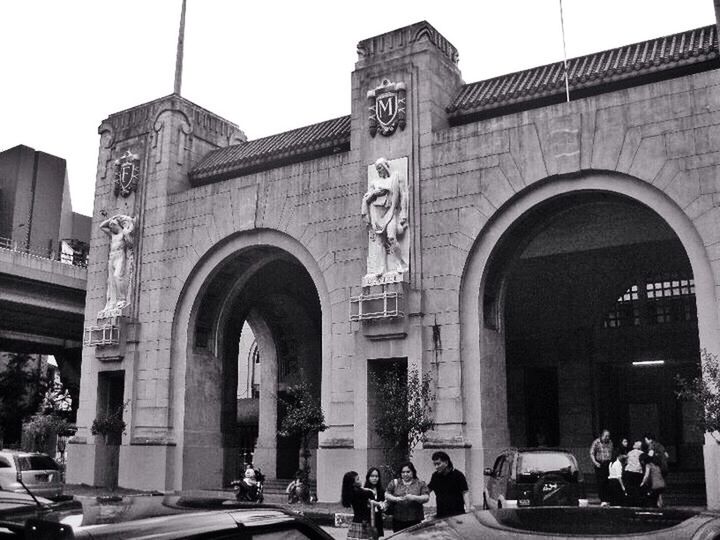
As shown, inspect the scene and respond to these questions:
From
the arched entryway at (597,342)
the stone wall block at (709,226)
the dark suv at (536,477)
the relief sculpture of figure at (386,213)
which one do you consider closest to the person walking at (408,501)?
the dark suv at (536,477)

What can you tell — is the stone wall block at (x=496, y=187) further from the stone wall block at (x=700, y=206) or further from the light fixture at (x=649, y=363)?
the light fixture at (x=649, y=363)

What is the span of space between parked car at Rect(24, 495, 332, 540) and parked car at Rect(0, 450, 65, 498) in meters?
16.7

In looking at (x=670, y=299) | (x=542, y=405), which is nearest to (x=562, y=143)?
(x=670, y=299)

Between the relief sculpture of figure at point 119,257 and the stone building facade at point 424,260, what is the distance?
141 mm

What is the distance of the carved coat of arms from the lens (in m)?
27.6

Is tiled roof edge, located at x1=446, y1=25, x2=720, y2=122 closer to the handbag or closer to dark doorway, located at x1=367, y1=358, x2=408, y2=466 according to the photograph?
dark doorway, located at x1=367, y1=358, x2=408, y2=466

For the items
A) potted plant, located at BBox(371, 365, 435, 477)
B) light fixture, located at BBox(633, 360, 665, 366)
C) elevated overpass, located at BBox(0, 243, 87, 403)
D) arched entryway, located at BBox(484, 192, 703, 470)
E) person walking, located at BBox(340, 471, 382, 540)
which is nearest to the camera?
person walking, located at BBox(340, 471, 382, 540)

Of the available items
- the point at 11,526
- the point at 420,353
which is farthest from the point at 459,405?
the point at 11,526

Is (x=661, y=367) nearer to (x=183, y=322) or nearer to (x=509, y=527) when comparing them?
(x=183, y=322)

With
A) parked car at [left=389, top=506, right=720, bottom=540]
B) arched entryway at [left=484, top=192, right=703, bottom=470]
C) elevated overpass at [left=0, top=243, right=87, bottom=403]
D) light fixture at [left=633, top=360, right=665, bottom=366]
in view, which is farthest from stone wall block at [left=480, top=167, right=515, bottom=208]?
elevated overpass at [left=0, top=243, right=87, bottom=403]

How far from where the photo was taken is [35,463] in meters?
20.5

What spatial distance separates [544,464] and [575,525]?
1072 cm

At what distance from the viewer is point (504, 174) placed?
787 inches

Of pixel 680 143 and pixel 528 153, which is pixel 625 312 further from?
pixel 680 143
